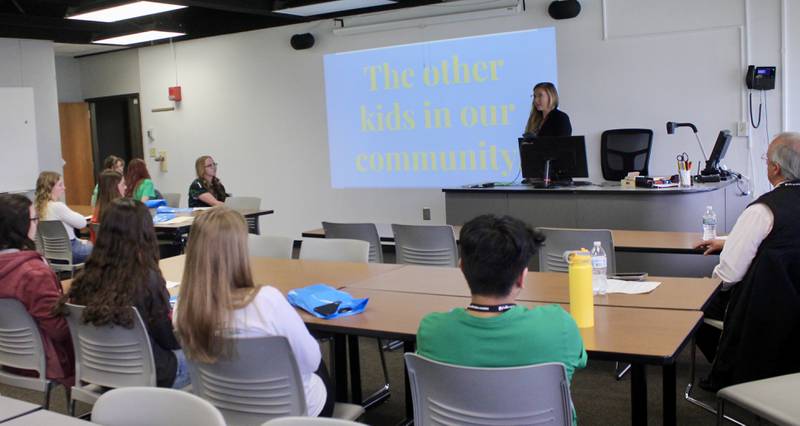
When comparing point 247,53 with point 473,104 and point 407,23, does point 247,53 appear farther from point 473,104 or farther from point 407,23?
point 473,104

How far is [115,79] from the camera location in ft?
36.5

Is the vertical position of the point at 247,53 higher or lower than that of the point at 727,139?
higher

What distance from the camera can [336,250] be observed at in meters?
4.23

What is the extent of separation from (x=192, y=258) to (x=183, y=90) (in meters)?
8.42

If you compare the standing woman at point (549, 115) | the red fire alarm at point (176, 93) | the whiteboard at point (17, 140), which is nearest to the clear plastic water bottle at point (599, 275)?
the standing woman at point (549, 115)

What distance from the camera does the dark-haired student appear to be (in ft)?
6.38

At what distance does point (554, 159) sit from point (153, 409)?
4.72m

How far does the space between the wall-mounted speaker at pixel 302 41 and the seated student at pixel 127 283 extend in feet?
20.7

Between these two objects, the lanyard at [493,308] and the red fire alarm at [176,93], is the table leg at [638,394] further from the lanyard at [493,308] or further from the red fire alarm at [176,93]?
the red fire alarm at [176,93]

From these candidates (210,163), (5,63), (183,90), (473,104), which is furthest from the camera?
(183,90)

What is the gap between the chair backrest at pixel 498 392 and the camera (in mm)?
1886

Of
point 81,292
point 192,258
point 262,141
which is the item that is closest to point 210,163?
point 262,141

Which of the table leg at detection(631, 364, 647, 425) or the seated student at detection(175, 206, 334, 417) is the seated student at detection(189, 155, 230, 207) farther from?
the table leg at detection(631, 364, 647, 425)

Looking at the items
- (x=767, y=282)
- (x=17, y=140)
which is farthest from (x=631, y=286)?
(x=17, y=140)
